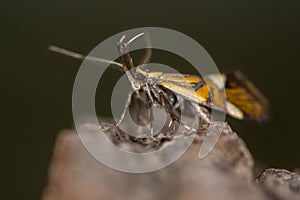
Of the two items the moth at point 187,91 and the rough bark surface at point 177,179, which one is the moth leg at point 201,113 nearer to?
the moth at point 187,91

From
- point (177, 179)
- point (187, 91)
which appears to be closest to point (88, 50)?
point (187, 91)

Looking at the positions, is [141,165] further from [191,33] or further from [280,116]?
[191,33]

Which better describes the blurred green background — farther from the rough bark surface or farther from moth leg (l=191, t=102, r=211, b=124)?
the rough bark surface

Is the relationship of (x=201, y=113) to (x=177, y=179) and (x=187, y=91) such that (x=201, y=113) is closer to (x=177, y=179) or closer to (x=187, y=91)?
(x=187, y=91)

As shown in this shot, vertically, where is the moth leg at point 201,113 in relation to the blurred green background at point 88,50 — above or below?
above

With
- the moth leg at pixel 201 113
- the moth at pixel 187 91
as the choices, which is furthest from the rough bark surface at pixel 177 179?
the moth leg at pixel 201 113

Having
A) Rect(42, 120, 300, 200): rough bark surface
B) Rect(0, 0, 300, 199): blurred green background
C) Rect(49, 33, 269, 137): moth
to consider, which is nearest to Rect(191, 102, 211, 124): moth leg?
Rect(49, 33, 269, 137): moth
